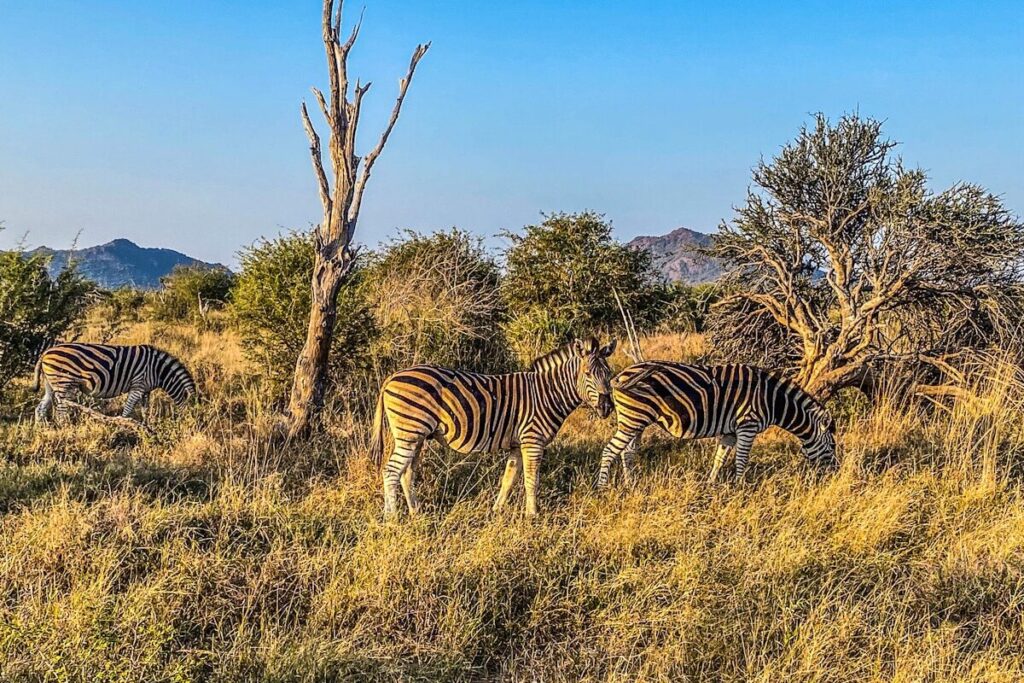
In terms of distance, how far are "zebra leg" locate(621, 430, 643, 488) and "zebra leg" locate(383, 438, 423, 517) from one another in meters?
2.06

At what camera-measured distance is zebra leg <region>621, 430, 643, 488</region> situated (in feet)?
23.7

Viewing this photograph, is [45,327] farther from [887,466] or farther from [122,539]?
[887,466]

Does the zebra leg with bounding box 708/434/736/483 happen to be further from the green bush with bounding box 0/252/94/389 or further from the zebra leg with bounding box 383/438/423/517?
the green bush with bounding box 0/252/94/389

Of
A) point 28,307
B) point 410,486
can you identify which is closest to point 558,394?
point 410,486

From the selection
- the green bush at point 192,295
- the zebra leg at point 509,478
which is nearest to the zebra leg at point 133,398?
the zebra leg at point 509,478

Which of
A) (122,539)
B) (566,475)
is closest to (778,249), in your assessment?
(566,475)

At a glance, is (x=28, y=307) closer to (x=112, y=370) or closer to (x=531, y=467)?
(x=112, y=370)

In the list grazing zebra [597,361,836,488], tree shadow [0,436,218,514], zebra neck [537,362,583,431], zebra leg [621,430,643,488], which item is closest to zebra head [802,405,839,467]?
grazing zebra [597,361,836,488]

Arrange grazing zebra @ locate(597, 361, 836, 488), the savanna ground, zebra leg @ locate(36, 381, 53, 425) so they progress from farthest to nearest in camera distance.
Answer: zebra leg @ locate(36, 381, 53, 425) < grazing zebra @ locate(597, 361, 836, 488) < the savanna ground

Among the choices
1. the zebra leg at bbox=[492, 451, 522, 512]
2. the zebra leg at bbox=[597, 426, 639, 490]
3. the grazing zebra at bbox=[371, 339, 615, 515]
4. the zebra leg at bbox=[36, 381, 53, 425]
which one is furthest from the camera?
the zebra leg at bbox=[36, 381, 53, 425]

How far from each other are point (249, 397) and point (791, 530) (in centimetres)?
682

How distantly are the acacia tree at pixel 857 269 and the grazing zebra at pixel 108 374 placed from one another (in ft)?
25.3

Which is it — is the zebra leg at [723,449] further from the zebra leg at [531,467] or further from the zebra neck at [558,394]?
the zebra leg at [531,467]

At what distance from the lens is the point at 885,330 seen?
10148 mm
